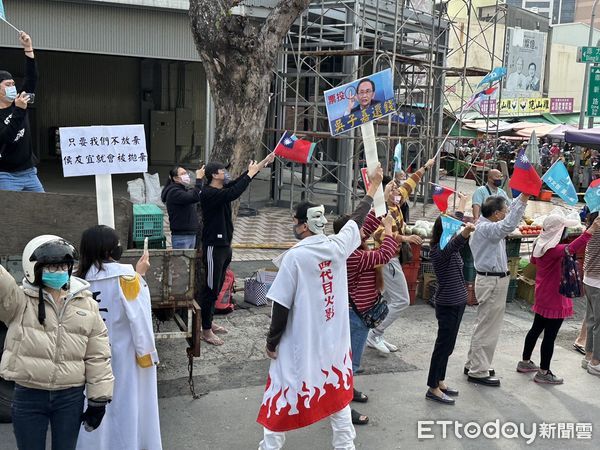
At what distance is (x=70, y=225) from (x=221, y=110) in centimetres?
309

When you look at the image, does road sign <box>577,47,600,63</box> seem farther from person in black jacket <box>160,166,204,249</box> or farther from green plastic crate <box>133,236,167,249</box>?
green plastic crate <box>133,236,167,249</box>

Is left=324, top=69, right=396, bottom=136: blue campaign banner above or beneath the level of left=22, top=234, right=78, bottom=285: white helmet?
above

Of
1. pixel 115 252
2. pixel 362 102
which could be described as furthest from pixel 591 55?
pixel 115 252

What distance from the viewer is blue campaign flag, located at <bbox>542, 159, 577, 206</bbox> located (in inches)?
279

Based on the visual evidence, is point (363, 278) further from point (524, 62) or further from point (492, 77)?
point (524, 62)

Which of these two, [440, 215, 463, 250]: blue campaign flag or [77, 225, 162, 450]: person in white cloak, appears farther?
[440, 215, 463, 250]: blue campaign flag

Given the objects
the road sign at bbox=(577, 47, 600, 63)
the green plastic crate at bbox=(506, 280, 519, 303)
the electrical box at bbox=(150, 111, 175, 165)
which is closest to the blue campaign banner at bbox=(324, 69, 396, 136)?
the green plastic crate at bbox=(506, 280, 519, 303)

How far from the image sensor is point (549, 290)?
6500mm

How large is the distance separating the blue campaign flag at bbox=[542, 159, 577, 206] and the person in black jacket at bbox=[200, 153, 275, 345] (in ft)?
9.27

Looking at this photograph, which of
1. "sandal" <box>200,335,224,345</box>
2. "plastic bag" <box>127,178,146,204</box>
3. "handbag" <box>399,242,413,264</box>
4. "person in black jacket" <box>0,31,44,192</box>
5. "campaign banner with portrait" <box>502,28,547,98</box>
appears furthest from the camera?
"campaign banner with portrait" <box>502,28,547,98</box>

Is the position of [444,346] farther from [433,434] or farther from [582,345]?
[582,345]

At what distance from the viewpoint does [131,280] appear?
4262 mm

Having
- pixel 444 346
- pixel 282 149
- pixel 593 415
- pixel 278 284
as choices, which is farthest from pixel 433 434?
pixel 282 149

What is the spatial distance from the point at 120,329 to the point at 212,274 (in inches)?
106
